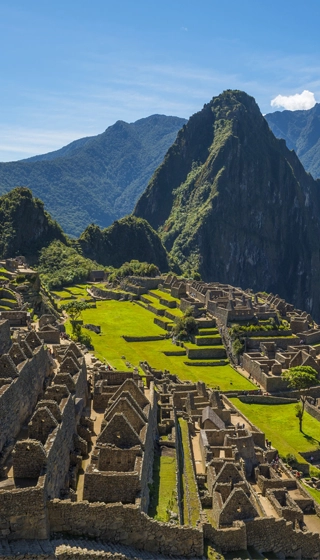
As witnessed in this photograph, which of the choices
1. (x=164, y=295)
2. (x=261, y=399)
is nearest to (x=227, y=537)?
(x=261, y=399)

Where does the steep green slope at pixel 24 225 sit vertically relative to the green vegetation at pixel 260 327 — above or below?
above

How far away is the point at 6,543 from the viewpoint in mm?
16422

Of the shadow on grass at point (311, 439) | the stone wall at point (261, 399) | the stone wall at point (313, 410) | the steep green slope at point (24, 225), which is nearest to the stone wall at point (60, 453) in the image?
the shadow on grass at point (311, 439)

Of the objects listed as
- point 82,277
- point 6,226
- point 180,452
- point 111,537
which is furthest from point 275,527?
point 6,226

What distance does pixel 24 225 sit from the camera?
5448 inches

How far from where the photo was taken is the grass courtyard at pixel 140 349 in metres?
57.7

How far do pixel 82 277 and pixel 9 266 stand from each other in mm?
32138

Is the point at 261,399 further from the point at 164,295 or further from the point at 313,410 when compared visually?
the point at 164,295

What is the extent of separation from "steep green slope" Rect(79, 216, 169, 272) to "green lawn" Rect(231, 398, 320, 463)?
352ft

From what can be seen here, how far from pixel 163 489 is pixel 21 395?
7.22 m

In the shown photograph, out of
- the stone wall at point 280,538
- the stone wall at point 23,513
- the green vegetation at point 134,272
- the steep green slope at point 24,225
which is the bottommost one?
the stone wall at point 280,538

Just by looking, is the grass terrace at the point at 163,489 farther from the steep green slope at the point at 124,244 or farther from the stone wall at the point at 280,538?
the steep green slope at the point at 124,244

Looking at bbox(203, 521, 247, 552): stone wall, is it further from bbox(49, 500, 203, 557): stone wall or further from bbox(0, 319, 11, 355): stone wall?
bbox(0, 319, 11, 355): stone wall

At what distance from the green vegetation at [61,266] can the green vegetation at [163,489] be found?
267 feet
